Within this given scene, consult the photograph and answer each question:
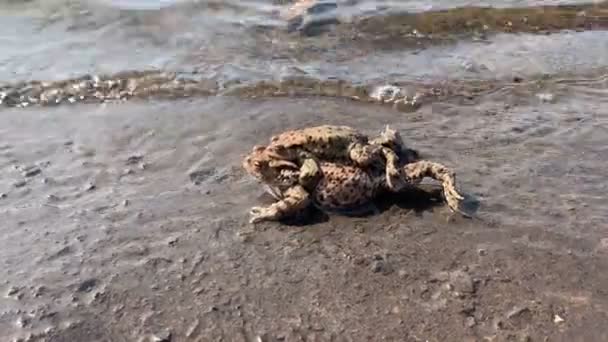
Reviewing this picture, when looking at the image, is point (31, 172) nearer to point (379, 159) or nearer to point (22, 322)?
point (22, 322)

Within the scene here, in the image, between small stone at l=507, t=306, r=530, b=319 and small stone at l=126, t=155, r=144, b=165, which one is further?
small stone at l=126, t=155, r=144, b=165

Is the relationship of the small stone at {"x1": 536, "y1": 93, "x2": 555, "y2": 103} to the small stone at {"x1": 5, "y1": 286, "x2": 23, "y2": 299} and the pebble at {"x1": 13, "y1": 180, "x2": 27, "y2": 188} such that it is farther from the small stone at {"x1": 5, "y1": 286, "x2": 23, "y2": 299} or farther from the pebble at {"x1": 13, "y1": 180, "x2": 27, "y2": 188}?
the small stone at {"x1": 5, "y1": 286, "x2": 23, "y2": 299}

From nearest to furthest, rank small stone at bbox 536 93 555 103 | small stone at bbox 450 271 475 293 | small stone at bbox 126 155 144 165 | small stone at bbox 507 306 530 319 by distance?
small stone at bbox 507 306 530 319 < small stone at bbox 450 271 475 293 < small stone at bbox 126 155 144 165 < small stone at bbox 536 93 555 103

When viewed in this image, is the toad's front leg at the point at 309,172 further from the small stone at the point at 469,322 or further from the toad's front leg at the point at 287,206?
the small stone at the point at 469,322

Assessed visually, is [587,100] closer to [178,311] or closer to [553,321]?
[553,321]

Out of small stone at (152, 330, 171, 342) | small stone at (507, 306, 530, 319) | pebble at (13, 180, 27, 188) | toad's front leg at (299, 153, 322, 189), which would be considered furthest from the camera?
pebble at (13, 180, 27, 188)

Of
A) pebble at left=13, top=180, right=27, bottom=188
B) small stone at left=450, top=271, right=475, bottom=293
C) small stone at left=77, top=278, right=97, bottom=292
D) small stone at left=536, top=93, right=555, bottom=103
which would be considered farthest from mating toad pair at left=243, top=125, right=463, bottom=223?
small stone at left=536, top=93, right=555, bottom=103

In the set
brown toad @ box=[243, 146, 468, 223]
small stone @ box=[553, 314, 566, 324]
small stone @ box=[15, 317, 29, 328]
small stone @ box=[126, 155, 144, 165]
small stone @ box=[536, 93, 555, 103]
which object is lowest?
small stone @ box=[553, 314, 566, 324]
